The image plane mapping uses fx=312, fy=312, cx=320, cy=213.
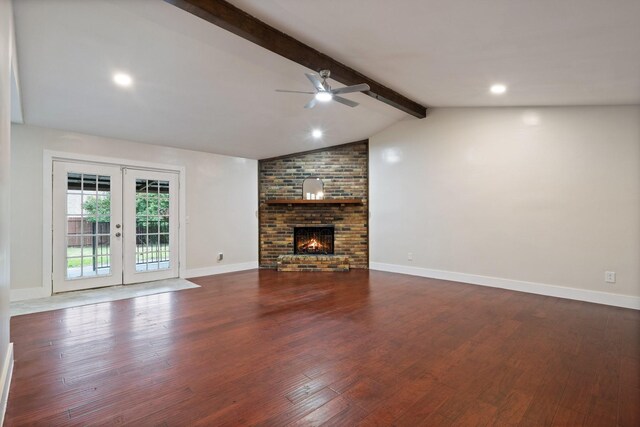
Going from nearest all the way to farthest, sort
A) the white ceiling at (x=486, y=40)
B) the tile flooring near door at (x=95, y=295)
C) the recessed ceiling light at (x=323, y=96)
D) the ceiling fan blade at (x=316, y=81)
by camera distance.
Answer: the white ceiling at (x=486, y=40) → the ceiling fan blade at (x=316, y=81) → the recessed ceiling light at (x=323, y=96) → the tile flooring near door at (x=95, y=295)

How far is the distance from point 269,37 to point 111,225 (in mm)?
4008

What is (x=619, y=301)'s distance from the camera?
3.90 m

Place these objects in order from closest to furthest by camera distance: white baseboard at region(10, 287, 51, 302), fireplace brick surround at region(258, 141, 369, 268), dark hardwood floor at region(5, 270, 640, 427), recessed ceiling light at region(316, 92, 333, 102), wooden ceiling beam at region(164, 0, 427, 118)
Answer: dark hardwood floor at region(5, 270, 640, 427), wooden ceiling beam at region(164, 0, 427, 118), recessed ceiling light at region(316, 92, 333, 102), white baseboard at region(10, 287, 51, 302), fireplace brick surround at region(258, 141, 369, 268)

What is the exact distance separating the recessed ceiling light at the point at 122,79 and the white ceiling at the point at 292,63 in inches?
2.4

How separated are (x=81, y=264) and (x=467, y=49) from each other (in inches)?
228

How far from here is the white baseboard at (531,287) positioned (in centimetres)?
390

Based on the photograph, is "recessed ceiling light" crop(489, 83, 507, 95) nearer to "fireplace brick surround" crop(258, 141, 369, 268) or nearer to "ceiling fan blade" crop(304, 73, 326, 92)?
"ceiling fan blade" crop(304, 73, 326, 92)

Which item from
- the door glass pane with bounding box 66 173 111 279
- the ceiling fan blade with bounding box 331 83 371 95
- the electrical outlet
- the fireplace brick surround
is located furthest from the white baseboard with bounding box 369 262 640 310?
the door glass pane with bounding box 66 173 111 279

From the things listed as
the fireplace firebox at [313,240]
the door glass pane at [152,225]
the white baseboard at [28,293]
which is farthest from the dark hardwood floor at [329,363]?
the fireplace firebox at [313,240]

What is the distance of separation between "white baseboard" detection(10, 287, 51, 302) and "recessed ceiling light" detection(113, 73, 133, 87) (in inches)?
124

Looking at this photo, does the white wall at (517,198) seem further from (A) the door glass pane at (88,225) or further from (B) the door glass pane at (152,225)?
(A) the door glass pane at (88,225)

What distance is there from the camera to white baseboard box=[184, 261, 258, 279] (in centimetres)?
587

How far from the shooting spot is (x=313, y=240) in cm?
689

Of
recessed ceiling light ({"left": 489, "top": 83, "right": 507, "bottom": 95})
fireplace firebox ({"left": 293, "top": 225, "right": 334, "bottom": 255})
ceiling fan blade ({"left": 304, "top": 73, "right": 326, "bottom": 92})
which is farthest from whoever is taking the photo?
fireplace firebox ({"left": 293, "top": 225, "right": 334, "bottom": 255})
